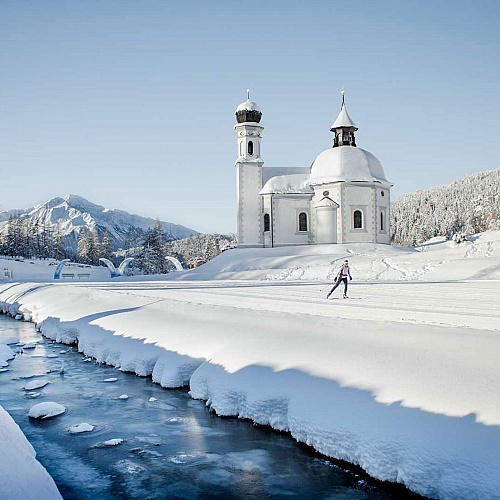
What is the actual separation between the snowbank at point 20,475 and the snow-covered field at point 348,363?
13.8 ft

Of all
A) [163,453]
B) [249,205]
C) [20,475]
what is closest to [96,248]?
[249,205]

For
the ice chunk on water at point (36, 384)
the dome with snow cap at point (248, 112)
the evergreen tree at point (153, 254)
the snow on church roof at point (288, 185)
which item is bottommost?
→ the ice chunk on water at point (36, 384)

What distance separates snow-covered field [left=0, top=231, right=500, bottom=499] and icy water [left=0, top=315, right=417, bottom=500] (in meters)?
0.45

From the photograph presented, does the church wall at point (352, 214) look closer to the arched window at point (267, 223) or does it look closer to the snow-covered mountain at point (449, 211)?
the arched window at point (267, 223)

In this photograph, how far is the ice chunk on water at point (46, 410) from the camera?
10906 millimetres

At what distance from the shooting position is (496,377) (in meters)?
8.52

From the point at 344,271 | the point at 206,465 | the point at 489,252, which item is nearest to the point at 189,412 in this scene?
the point at 206,465

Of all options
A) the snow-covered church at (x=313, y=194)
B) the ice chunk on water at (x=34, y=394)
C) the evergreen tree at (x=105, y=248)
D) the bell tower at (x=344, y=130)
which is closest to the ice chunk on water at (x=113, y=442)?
the ice chunk on water at (x=34, y=394)

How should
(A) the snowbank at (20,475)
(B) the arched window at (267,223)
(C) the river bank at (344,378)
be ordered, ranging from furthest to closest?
(B) the arched window at (267,223), (C) the river bank at (344,378), (A) the snowbank at (20,475)

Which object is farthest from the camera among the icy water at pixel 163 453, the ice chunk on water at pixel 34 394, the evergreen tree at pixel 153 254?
the evergreen tree at pixel 153 254

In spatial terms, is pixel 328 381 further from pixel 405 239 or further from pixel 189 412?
pixel 405 239

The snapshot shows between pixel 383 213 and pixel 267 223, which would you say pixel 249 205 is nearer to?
pixel 267 223

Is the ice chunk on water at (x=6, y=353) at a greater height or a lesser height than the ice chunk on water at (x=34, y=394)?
greater

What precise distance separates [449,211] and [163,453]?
5609 inches
